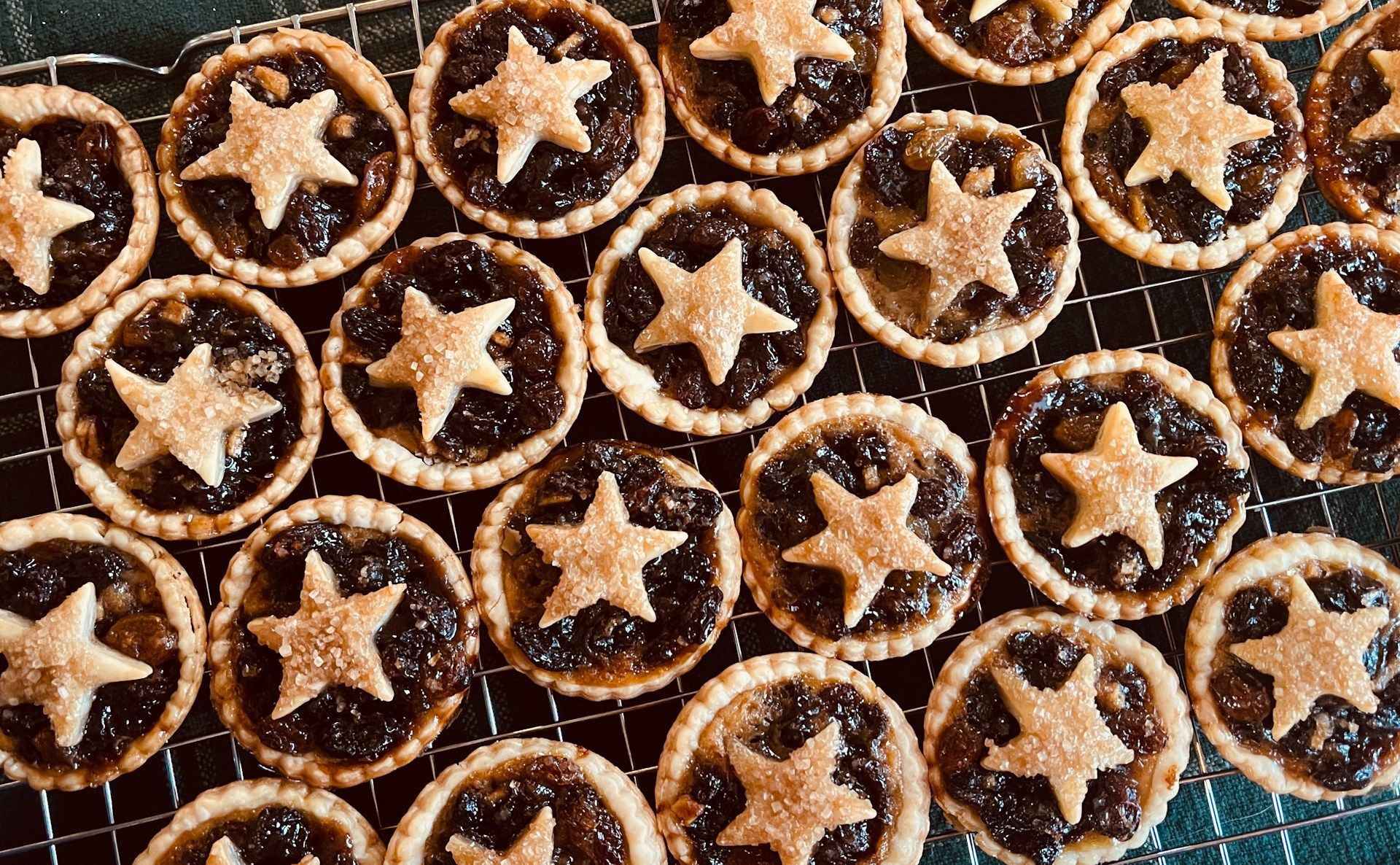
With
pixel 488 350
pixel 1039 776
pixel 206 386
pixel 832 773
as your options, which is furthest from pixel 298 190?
A: pixel 1039 776

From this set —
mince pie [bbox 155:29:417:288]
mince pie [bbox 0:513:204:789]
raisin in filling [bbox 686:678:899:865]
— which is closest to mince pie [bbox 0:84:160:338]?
mince pie [bbox 155:29:417:288]

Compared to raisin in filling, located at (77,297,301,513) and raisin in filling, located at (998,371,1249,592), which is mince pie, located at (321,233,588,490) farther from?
raisin in filling, located at (998,371,1249,592)

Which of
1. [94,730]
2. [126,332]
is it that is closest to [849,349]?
[126,332]

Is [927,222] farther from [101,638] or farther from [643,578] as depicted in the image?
[101,638]

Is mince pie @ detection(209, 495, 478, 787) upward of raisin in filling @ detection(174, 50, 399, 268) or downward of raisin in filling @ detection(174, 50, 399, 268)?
downward

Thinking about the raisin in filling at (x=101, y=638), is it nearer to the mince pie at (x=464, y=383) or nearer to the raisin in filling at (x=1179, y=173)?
the mince pie at (x=464, y=383)

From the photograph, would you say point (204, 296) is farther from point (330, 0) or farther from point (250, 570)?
point (330, 0)

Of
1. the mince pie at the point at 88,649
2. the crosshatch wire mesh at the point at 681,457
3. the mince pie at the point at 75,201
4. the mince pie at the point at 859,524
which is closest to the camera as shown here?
the mince pie at the point at 88,649

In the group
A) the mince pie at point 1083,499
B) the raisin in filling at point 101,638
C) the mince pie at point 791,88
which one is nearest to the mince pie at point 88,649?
the raisin in filling at point 101,638
